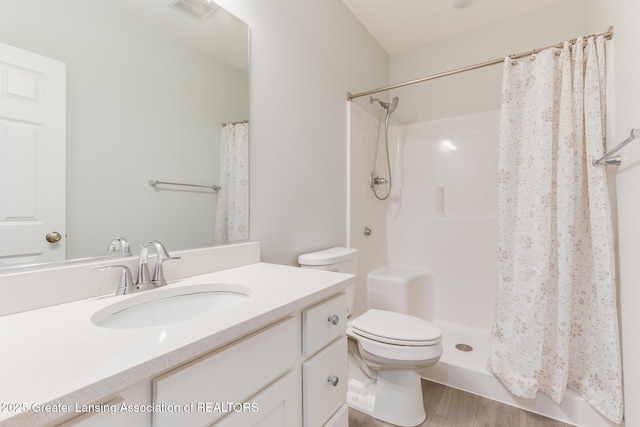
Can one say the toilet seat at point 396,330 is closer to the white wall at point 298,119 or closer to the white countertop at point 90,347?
the white wall at point 298,119

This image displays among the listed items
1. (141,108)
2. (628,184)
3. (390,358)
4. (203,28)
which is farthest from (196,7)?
(628,184)

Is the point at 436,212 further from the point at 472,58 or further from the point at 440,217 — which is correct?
the point at 472,58

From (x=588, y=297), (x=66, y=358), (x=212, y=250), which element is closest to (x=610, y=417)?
(x=588, y=297)

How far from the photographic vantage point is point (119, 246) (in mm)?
923

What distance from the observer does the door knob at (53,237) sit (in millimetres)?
792

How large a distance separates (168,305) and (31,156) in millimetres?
530

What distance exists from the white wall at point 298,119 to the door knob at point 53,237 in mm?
676

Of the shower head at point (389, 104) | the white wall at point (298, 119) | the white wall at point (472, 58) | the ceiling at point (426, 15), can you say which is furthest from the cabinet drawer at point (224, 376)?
the white wall at point (472, 58)

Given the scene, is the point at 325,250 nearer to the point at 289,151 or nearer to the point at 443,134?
the point at 289,151

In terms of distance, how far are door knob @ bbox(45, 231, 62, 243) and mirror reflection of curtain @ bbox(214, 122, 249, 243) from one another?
50cm

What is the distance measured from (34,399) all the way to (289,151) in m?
1.31

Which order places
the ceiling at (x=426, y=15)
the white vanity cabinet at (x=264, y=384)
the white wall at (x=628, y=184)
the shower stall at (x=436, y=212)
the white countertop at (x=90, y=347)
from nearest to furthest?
the white countertop at (x=90, y=347) < the white vanity cabinet at (x=264, y=384) < the white wall at (x=628, y=184) < the ceiling at (x=426, y=15) < the shower stall at (x=436, y=212)

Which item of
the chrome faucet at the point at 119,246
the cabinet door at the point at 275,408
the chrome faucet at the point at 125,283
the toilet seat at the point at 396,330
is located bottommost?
the toilet seat at the point at 396,330

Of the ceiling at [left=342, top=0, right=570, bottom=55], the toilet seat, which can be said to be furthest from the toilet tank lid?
the ceiling at [left=342, top=0, right=570, bottom=55]
